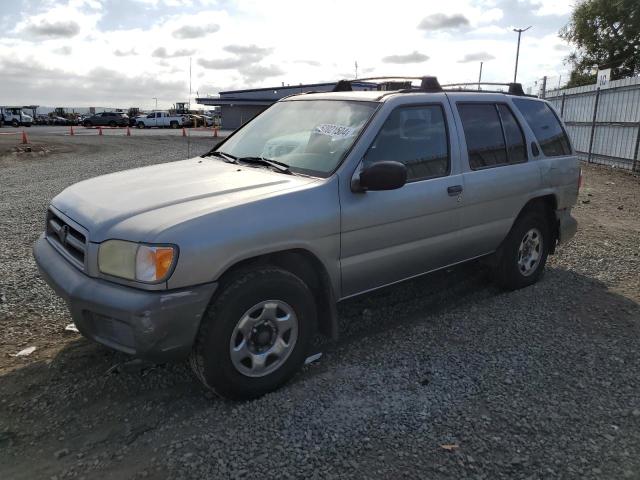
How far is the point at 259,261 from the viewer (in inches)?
126

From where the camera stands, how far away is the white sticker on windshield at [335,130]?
3715 mm

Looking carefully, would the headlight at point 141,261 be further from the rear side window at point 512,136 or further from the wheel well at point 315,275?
the rear side window at point 512,136


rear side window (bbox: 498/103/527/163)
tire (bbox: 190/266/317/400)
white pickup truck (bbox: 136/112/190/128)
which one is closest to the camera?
tire (bbox: 190/266/317/400)

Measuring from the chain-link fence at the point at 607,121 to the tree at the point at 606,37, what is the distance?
2441 cm

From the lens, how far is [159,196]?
3.24 m

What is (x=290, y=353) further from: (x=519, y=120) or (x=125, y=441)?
(x=519, y=120)

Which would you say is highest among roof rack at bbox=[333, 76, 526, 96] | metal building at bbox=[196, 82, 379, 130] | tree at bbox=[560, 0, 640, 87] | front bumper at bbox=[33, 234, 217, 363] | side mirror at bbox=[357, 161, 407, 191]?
tree at bbox=[560, 0, 640, 87]

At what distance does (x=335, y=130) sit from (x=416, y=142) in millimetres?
645

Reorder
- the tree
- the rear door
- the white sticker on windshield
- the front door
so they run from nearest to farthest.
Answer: the front door
the white sticker on windshield
the rear door
the tree

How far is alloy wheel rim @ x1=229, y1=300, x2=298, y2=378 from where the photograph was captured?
121 inches

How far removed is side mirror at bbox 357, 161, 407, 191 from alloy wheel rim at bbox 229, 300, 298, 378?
932mm

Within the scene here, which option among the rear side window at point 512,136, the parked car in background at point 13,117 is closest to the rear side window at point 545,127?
the rear side window at point 512,136

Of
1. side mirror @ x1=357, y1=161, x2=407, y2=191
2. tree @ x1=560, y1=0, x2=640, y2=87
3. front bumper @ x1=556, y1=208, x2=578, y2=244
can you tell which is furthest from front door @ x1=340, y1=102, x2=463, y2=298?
tree @ x1=560, y1=0, x2=640, y2=87

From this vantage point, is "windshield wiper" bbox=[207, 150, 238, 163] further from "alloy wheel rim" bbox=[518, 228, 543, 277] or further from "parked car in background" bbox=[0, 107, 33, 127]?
"parked car in background" bbox=[0, 107, 33, 127]
